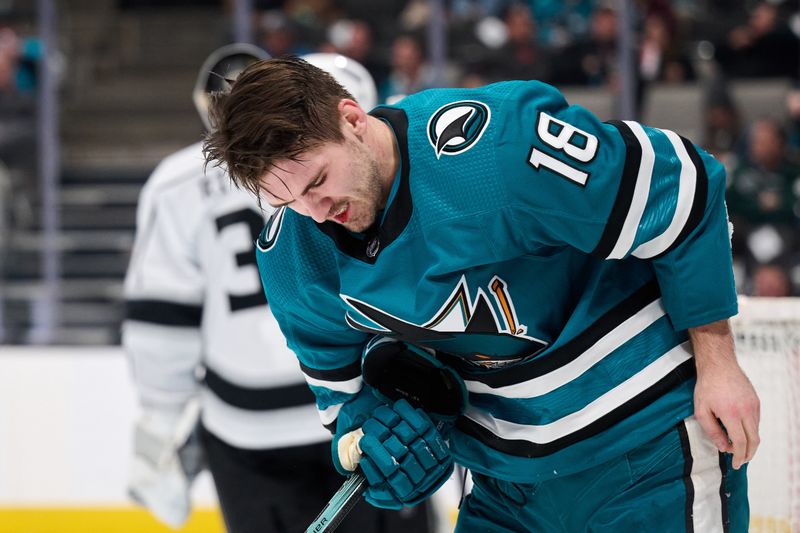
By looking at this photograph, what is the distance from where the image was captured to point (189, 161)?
1.98m

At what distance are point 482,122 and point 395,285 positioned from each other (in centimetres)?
21

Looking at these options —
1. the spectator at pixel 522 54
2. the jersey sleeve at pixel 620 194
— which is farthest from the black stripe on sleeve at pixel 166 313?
the spectator at pixel 522 54

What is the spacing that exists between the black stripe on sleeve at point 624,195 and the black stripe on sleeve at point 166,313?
1.08m

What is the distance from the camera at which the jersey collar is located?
1.19 metres

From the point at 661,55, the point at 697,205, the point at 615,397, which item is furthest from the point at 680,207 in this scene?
the point at 661,55

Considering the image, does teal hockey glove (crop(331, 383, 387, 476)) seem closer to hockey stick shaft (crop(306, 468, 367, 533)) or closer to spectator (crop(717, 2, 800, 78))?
hockey stick shaft (crop(306, 468, 367, 533))

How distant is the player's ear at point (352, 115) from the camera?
3.88 ft

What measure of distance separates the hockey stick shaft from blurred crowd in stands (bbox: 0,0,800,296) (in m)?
2.70

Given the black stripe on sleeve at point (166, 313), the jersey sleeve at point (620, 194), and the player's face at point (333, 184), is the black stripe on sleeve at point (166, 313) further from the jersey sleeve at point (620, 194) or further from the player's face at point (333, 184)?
the jersey sleeve at point (620, 194)

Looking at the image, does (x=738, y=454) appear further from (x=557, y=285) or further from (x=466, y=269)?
(x=466, y=269)

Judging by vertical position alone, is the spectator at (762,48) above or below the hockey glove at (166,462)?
above

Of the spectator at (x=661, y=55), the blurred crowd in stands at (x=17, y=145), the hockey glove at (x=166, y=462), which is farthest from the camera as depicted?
the blurred crowd in stands at (x=17, y=145)

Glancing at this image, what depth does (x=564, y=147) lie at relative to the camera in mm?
1139

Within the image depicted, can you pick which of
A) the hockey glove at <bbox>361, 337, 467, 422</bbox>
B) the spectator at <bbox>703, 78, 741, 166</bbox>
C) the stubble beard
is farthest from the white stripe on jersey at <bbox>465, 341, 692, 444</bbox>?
the spectator at <bbox>703, 78, 741, 166</bbox>
